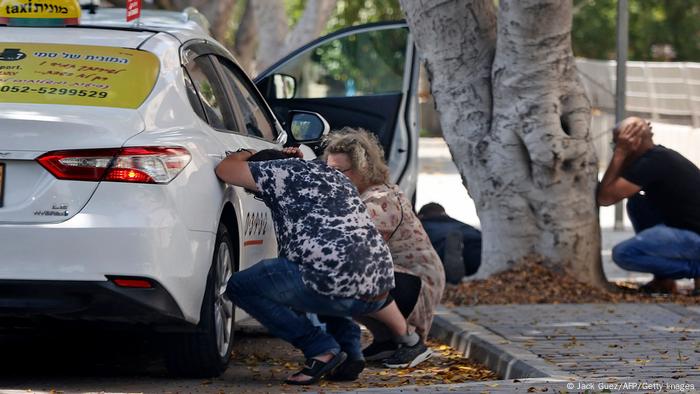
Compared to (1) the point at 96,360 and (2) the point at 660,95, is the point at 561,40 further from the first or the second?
(2) the point at 660,95

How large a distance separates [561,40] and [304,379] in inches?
152

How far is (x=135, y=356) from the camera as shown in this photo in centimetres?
768

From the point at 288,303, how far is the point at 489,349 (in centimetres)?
128

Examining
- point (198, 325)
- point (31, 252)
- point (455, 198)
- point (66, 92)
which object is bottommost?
point (455, 198)

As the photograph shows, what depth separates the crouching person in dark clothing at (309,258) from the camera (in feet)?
21.2

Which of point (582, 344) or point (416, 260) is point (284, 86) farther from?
point (582, 344)

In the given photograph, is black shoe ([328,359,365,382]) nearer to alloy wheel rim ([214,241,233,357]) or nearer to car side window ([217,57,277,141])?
alloy wheel rim ([214,241,233,357])

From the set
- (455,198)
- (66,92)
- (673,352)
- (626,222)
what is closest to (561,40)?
(673,352)

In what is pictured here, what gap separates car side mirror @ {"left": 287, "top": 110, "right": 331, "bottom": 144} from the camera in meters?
8.05

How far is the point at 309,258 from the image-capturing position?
6480 mm

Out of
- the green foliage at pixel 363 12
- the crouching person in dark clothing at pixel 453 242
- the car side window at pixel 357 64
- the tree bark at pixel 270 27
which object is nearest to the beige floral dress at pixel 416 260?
the crouching person in dark clothing at pixel 453 242

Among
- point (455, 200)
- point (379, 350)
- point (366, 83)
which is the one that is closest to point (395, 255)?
point (379, 350)

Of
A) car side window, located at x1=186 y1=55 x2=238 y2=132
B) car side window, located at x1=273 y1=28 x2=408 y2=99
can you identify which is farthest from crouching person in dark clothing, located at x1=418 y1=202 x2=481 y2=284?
car side window, located at x1=186 y1=55 x2=238 y2=132

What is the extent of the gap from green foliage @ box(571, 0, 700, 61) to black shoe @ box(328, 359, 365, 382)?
1331 inches
